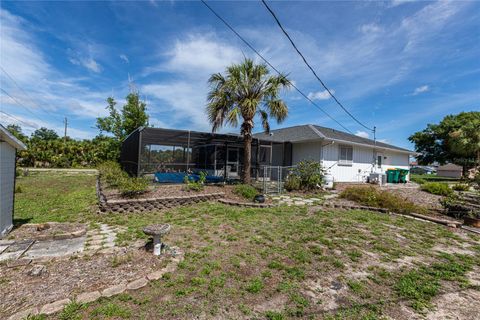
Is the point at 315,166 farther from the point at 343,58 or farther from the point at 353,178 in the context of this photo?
the point at 353,178

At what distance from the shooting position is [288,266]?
343 cm

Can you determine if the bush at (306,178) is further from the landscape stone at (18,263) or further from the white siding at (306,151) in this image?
the landscape stone at (18,263)

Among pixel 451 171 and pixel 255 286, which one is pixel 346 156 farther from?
pixel 451 171

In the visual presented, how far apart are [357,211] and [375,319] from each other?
18.8 ft

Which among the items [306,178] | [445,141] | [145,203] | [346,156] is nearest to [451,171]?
[445,141]

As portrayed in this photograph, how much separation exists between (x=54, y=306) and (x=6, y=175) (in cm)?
386

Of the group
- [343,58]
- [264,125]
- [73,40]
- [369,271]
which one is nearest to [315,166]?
[264,125]

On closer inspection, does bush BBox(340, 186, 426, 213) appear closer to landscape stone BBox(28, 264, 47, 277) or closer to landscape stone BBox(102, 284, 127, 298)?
landscape stone BBox(102, 284, 127, 298)

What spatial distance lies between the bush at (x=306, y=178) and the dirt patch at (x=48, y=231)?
27.9 feet

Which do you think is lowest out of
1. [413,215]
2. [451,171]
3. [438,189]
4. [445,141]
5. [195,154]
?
[413,215]

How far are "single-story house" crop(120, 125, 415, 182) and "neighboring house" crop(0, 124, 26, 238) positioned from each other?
535 cm

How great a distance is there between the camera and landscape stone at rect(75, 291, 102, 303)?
241 cm

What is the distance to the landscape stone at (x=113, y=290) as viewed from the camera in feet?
8.35

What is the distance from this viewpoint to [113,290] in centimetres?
261
